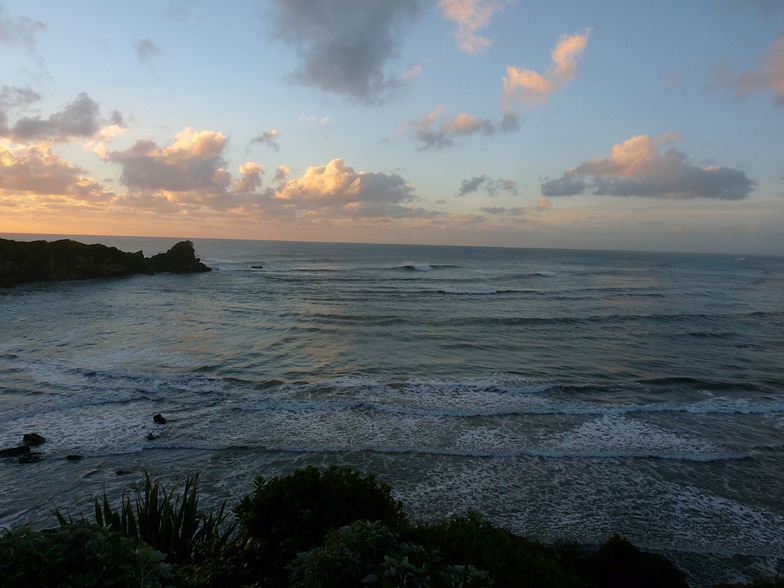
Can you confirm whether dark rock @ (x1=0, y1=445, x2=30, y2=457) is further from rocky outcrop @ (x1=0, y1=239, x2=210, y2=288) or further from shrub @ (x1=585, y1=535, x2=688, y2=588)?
rocky outcrop @ (x1=0, y1=239, x2=210, y2=288)

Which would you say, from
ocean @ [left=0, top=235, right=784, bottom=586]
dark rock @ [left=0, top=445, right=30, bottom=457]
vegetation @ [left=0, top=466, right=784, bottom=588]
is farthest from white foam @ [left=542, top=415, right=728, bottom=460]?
dark rock @ [left=0, top=445, right=30, bottom=457]

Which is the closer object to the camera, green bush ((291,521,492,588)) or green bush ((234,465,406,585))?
green bush ((291,521,492,588))

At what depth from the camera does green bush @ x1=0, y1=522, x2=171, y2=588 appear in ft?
10.8

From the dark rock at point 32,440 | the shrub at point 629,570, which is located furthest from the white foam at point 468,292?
the shrub at point 629,570

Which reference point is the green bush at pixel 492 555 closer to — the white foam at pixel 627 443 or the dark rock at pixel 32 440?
the white foam at pixel 627 443

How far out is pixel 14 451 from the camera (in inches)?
501

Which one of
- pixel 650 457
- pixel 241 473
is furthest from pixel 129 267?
pixel 650 457

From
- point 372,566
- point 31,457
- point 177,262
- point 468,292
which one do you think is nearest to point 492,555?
point 372,566

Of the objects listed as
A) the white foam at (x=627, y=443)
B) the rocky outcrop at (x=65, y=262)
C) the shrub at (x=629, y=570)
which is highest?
the rocky outcrop at (x=65, y=262)

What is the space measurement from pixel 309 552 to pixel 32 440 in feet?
45.2

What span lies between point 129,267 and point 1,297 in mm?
24554

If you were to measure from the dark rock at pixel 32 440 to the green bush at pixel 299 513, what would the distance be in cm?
1101

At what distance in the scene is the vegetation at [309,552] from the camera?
3.48 m

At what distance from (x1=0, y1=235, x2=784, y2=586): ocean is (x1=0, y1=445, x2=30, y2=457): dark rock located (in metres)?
0.52
